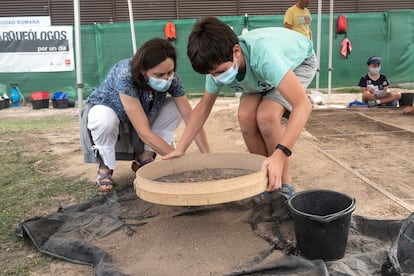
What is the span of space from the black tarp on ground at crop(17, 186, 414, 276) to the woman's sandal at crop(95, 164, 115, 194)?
0.15 meters

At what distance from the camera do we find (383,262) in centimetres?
172

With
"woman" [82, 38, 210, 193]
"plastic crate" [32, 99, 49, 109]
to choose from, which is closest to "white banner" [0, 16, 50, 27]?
"plastic crate" [32, 99, 49, 109]

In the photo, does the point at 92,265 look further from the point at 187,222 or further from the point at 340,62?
the point at 340,62

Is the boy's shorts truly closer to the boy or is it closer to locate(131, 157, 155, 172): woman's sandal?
the boy

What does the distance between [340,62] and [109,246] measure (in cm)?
849

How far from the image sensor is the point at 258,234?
6.72ft

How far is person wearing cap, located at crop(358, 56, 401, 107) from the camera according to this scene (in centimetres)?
600

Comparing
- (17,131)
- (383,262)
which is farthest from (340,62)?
(383,262)

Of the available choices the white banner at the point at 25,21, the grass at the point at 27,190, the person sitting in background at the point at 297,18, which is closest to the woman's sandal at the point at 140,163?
the grass at the point at 27,190

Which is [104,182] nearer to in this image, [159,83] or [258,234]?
[159,83]

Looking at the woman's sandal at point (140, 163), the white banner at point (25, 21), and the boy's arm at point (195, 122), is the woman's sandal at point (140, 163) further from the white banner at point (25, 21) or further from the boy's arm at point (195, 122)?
the white banner at point (25, 21)

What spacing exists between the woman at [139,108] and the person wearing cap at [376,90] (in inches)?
157

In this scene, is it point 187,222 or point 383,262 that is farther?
point 187,222

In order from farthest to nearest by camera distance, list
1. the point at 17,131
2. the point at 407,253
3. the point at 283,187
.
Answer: the point at 17,131
the point at 283,187
the point at 407,253
